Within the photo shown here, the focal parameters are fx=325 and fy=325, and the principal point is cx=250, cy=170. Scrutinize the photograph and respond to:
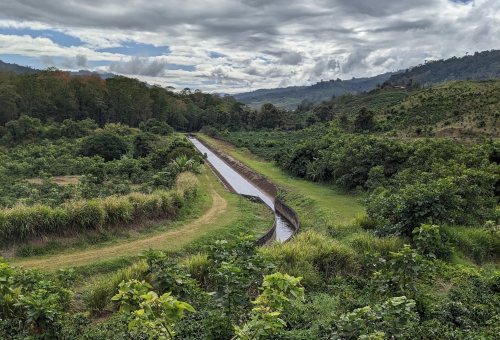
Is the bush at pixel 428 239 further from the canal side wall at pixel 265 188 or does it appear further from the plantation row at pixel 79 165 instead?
the plantation row at pixel 79 165

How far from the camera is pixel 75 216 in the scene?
39.3ft

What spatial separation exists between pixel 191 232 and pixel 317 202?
8.12m

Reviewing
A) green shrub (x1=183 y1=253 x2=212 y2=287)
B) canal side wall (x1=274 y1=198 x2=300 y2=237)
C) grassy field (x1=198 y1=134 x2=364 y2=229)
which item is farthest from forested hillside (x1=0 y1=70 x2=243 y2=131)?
green shrub (x1=183 y1=253 x2=212 y2=287)

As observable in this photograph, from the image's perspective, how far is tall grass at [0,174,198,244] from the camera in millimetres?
10922

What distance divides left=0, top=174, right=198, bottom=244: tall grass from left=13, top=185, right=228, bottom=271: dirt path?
1.03m

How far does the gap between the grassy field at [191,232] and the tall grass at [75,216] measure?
33.7 inches

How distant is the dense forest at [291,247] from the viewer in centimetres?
459

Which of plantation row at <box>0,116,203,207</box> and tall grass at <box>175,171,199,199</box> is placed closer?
plantation row at <box>0,116,203,207</box>

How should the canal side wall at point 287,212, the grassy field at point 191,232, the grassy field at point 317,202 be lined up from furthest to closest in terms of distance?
the canal side wall at point 287,212
the grassy field at point 317,202
the grassy field at point 191,232

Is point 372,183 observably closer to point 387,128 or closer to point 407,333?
point 407,333

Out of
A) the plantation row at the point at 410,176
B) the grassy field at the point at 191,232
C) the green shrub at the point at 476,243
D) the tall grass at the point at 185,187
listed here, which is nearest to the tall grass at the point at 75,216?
the grassy field at the point at 191,232

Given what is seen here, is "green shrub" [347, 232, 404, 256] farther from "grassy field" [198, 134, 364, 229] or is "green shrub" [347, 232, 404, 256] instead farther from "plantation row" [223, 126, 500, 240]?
"grassy field" [198, 134, 364, 229]

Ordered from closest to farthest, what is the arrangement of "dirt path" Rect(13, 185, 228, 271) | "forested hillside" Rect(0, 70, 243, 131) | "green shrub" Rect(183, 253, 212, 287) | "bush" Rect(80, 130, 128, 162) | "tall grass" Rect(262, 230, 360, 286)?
"green shrub" Rect(183, 253, 212, 287) < "tall grass" Rect(262, 230, 360, 286) < "dirt path" Rect(13, 185, 228, 271) < "bush" Rect(80, 130, 128, 162) < "forested hillside" Rect(0, 70, 243, 131)

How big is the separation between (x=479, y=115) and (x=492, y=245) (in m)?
23.3
